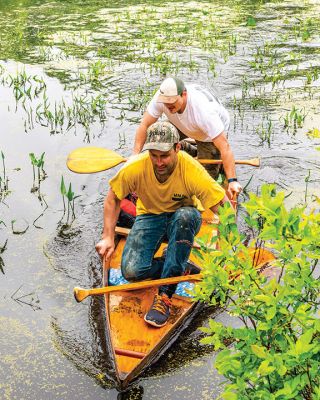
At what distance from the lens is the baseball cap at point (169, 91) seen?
5.04 m

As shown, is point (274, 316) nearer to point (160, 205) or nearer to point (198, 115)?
point (160, 205)

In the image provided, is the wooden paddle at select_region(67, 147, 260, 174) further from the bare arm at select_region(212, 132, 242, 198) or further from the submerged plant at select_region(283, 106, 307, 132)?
the submerged plant at select_region(283, 106, 307, 132)

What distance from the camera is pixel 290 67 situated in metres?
10.4

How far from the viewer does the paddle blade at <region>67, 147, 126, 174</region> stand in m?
6.25

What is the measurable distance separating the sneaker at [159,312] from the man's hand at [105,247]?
470 millimetres

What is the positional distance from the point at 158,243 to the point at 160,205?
0.31 metres

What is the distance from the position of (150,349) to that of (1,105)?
6.51 meters

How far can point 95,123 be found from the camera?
28.0 feet

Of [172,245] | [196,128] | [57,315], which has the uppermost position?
[196,128]

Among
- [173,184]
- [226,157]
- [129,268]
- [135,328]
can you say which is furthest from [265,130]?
[135,328]

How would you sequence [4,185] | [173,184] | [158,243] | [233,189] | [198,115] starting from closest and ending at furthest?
1. [173,184]
2. [158,243]
3. [233,189]
4. [198,115]
5. [4,185]

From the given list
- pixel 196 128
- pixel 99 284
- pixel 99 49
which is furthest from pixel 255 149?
pixel 99 49

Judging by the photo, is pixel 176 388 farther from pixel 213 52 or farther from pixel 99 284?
pixel 213 52

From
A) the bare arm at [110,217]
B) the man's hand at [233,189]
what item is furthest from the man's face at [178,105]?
the bare arm at [110,217]
